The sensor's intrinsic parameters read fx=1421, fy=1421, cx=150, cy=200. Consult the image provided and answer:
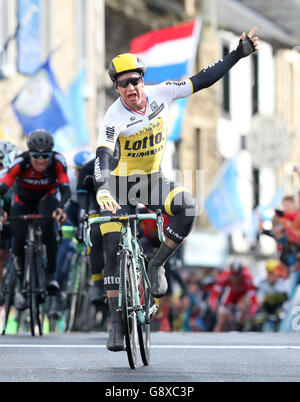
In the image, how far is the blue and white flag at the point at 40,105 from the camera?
23203mm

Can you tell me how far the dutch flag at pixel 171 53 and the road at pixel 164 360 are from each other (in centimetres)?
1397

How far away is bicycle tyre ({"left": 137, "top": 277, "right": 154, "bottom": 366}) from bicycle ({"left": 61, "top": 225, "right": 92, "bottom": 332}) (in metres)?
5.20

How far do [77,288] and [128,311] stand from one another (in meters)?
5.78

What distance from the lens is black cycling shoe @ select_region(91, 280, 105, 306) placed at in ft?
45.4

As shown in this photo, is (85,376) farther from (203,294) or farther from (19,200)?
(203,294)

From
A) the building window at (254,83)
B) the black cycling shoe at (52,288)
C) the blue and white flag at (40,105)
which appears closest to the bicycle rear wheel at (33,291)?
the black cycling shoe at (52,288)

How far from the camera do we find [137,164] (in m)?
10.2

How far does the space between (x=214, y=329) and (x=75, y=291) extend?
8.58 meters

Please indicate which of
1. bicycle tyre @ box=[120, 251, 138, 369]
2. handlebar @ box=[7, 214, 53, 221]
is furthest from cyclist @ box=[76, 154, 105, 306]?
bicycle tyre @ box=[120, 251, 138, 369]

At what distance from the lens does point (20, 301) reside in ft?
45.9

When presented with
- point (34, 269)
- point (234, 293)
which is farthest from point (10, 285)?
point (234, 293)

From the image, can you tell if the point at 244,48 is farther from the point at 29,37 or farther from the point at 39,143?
the point at 29,37
